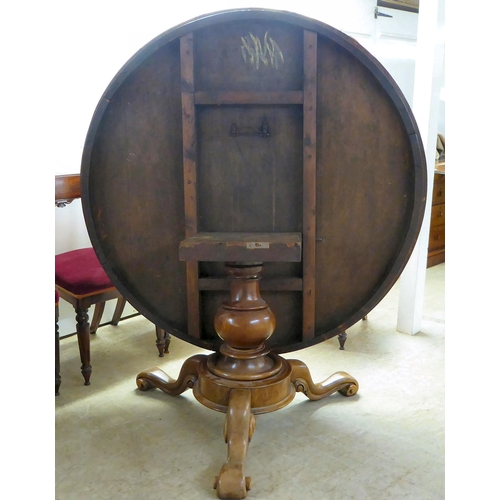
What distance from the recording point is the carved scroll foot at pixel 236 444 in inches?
65.6

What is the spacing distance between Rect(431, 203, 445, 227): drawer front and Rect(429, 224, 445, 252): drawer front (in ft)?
0.11

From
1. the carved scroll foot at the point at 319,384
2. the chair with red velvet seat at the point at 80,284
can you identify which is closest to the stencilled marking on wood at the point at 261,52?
the chair with red velvet seat at the point at 80,284

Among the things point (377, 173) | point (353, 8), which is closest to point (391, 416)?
point (377, 173)

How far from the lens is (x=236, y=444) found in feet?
A: 5.85

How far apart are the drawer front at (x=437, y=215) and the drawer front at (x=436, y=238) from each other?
0.11 feet

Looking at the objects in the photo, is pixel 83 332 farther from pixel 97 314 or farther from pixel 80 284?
pixel 97 314

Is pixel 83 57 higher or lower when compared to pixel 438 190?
higher

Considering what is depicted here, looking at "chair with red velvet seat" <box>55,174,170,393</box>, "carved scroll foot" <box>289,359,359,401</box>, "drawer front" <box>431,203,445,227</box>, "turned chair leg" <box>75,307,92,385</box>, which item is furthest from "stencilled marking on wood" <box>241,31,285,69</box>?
"drawer front" <box>431,203,445,227</box>

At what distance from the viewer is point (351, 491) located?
1697mm

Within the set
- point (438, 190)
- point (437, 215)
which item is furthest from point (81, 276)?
point (437, 215)

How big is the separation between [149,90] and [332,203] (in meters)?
0.70

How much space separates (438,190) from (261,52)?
305cm
